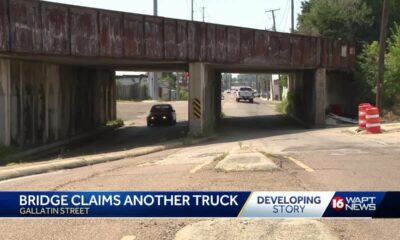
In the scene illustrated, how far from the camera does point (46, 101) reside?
26.0m

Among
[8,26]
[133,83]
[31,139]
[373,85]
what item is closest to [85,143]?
[31,139]

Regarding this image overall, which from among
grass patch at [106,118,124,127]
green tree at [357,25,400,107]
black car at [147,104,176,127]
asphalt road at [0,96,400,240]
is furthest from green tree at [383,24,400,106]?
asphalt road at [0,96,400,240]

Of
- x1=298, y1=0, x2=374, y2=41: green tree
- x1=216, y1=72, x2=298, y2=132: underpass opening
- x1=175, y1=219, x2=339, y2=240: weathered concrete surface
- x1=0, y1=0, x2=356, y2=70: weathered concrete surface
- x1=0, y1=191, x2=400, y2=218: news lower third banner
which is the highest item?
x1=298, y1=0, x2=374, y2=41: green tree

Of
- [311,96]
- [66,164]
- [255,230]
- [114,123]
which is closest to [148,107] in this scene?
[114,123]

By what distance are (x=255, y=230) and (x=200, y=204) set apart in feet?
8.39

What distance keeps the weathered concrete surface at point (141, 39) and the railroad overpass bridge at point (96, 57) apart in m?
0.04

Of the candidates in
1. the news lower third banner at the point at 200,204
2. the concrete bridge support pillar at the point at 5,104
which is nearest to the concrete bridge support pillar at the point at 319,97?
the concrete bridge support pillar at the point at 5,104

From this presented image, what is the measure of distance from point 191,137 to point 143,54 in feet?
14.3

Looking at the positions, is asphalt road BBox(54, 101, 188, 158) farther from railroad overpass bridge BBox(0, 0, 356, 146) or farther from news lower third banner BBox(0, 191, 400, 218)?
news lower third banner BBox(0, 191, 400, 218)

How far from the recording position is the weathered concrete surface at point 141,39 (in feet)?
68.4

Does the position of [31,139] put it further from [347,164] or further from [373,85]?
[373,85]

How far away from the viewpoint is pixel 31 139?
78.0ft

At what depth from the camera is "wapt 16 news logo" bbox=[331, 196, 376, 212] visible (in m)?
4.42

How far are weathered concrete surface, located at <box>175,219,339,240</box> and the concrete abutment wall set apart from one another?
15.2 m
